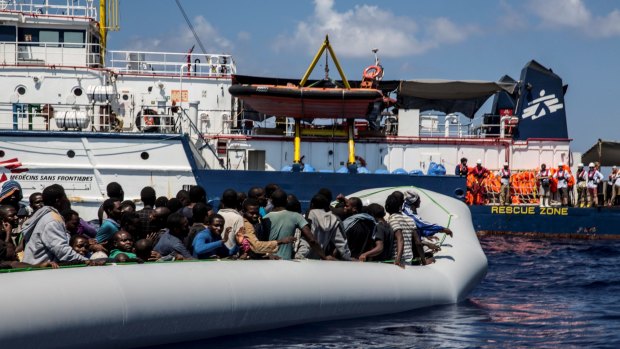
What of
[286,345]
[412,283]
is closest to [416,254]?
[412,283]

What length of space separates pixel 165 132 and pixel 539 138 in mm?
11211

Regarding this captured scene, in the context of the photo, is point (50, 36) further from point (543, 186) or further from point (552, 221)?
point (552, 221)

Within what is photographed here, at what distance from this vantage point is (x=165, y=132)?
2261cm

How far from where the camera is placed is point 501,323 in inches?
445

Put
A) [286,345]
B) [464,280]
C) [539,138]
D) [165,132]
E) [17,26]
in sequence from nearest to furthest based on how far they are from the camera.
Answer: [286,345]
[464,280]
[165,132]
[17,26]
[539,138]

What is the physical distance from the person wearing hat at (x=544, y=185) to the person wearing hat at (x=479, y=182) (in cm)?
158

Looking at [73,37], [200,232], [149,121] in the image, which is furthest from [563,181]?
[200,232]

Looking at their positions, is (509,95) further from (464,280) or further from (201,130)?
(464,280)

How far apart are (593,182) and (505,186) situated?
262 centimetres

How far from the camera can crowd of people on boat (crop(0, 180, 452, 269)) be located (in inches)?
352

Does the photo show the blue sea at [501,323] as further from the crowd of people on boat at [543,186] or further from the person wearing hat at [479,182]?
the crowd of people on boat at [543,186]

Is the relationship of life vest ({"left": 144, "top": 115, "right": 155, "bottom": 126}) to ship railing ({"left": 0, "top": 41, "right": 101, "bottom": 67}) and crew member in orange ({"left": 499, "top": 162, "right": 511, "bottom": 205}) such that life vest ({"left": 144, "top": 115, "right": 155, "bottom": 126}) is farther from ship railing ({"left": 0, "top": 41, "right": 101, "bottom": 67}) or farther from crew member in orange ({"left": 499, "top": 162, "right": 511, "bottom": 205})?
crew member in orange ({"left": 499, "top": 162, "right": 511, "bottom": 205})

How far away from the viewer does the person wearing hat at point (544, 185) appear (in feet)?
84.0

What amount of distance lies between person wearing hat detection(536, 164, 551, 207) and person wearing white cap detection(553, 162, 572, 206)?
0.30 m
